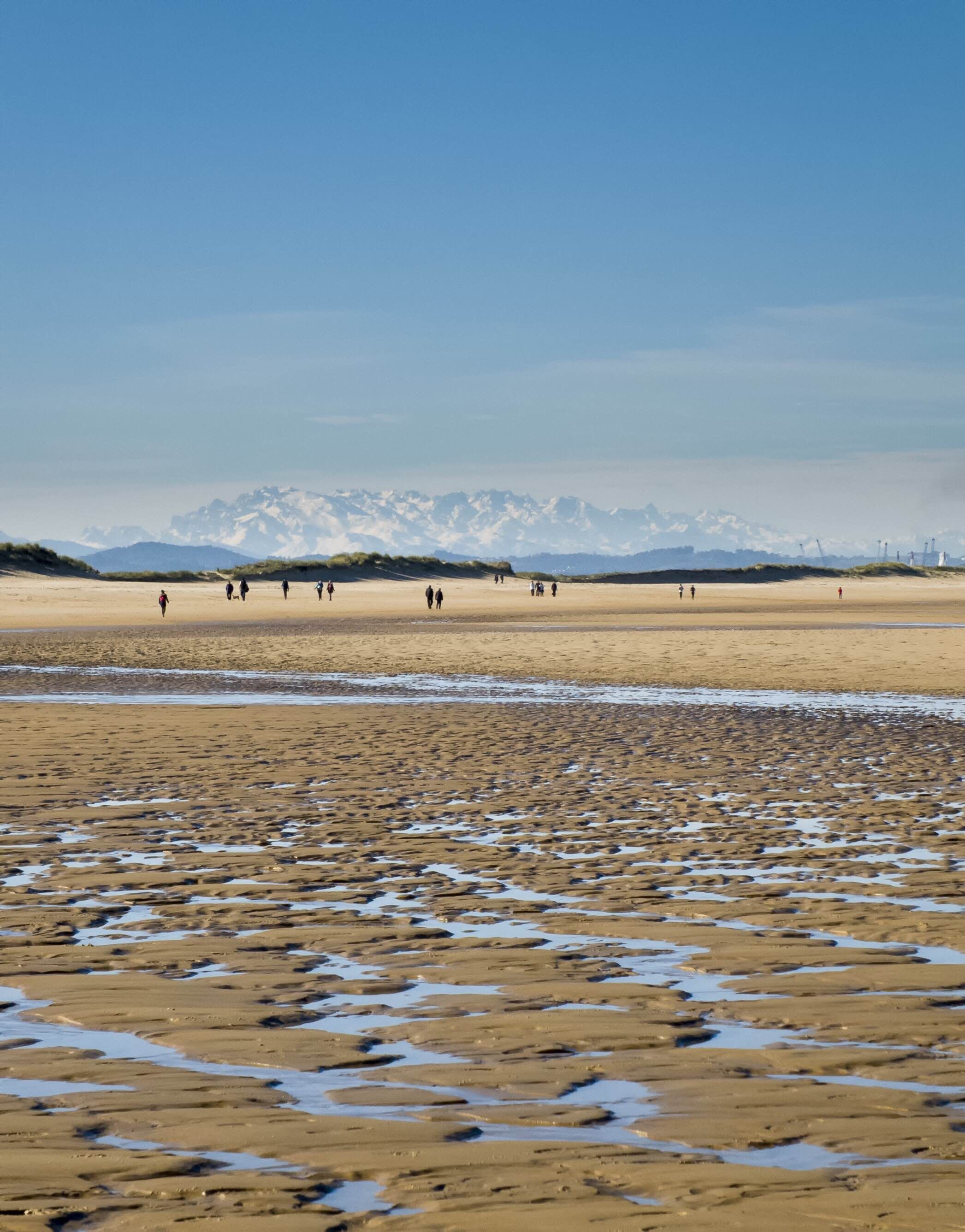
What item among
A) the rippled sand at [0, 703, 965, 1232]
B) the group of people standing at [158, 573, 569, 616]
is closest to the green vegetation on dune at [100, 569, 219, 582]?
the group of people standing at [158, 573, 569, 616]

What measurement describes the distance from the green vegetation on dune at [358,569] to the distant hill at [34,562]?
57.4 ft

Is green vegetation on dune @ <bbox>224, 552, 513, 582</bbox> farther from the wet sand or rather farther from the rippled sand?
the rippled sand

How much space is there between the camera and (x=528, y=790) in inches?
595

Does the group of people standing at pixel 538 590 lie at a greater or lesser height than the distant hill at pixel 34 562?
lesser

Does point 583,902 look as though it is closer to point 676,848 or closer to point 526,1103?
point 676,848

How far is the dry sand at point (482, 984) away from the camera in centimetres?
490

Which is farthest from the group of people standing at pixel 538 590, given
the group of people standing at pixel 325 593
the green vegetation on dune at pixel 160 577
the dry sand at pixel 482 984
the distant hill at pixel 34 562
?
the dry sand at pixel 482 984

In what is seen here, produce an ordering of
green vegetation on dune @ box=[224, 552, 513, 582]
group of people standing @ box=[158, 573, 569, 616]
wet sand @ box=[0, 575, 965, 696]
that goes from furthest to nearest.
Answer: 1. green vegetation on dune @ box=[224, 552, 513, 582]
2. group of people standing @ box=[158, 573, 569, 616]
3. wet sand @ box=[0, 575, 965, 696]

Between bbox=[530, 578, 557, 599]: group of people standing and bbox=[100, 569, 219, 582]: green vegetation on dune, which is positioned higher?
bbox=[100, 569, 219, 582]: green vegetation on dune

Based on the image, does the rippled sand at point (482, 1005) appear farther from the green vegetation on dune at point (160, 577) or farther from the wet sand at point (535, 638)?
the green vegetation on dune at point (160, 577)

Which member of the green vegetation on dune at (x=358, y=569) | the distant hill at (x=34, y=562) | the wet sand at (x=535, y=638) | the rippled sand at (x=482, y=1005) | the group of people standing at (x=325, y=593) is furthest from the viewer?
the green vegetation on dune at (x=358, y=569)

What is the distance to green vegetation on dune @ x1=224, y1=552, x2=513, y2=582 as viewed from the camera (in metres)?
155

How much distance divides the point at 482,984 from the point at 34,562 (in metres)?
139

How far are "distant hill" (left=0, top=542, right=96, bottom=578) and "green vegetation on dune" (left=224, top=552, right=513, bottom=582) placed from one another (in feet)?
57.4
